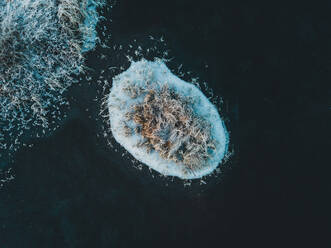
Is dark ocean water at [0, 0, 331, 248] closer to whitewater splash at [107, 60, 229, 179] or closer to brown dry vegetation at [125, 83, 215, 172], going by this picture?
whitewater splash at [107, 60, 229, 179]

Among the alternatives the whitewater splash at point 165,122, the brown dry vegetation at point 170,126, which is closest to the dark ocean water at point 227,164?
the whitewater splash at point 165,122

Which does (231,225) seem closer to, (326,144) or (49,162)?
(326,144)

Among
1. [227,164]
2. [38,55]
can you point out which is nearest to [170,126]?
[227,164]

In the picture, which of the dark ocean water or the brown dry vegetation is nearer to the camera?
the brown dry vegetation

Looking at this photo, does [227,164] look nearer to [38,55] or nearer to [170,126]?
[170,126]

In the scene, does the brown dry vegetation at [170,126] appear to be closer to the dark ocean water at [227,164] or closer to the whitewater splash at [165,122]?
the whitewater splash at [165,122]

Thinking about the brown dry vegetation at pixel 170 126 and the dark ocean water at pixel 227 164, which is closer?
the brown dry vegetation at pixel 170 126

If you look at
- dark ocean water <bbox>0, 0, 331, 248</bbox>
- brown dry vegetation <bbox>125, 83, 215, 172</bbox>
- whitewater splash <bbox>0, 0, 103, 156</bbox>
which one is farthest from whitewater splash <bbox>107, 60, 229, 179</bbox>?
whitewater splash <bbox>0, 0, 103, 156</bbox>
